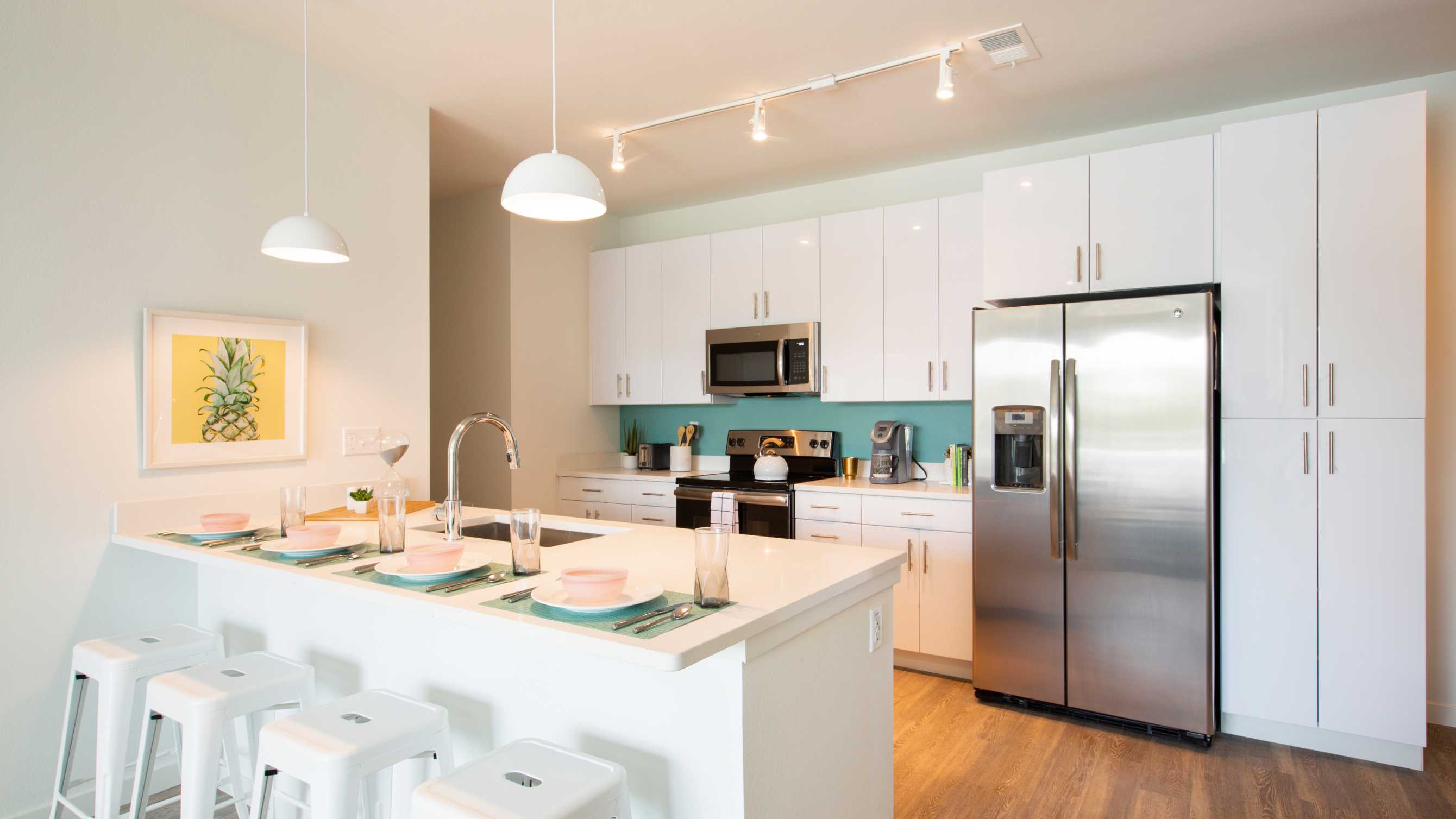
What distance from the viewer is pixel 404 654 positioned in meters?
2.08

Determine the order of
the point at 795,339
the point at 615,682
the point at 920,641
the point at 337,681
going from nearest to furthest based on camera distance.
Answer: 1. the point at 615,682
2. the point at 337,681
3. the point at 920,641
4. the point at 795,339

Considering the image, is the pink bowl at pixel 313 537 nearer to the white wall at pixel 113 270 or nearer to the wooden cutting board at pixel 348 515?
the wooden cutting board at pixel 348 515

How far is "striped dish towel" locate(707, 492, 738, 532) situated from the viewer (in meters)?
3.37

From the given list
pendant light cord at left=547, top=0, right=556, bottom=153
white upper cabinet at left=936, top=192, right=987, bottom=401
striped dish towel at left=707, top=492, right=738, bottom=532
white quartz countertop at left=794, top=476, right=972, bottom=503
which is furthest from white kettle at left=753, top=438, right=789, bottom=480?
pendant light cord at left=547, top=0, right=556, bottom=153

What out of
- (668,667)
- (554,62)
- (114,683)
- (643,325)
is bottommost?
(114,683)

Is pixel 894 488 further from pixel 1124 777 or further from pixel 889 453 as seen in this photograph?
pixel 1124 777

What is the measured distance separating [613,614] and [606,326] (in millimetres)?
3775

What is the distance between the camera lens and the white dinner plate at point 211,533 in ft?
7.29

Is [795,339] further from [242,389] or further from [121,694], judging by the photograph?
[121,694]

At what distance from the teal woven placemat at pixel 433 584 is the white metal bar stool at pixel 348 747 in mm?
280

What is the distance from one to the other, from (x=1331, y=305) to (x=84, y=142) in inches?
164

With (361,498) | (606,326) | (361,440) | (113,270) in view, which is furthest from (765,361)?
(113,270)

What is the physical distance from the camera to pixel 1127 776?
2.62 meters

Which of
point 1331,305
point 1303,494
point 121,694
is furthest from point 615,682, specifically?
point 1331,305
